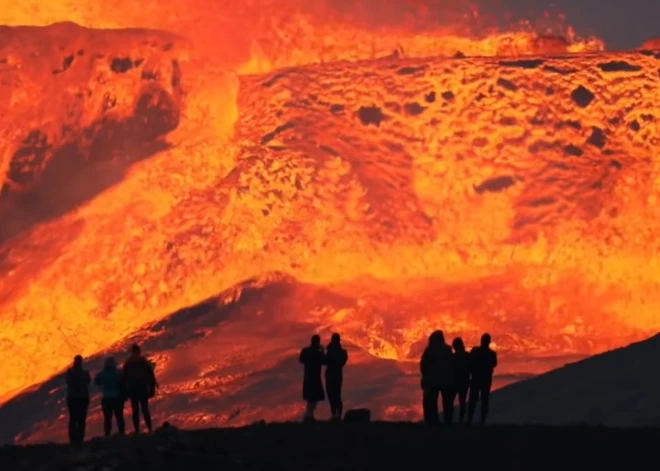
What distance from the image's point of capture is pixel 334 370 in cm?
4472

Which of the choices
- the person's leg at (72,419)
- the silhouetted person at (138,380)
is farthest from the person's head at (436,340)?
the person's leg at (72,419)

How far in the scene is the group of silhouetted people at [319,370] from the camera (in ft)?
146

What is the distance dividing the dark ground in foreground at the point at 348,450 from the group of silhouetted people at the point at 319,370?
2.46m

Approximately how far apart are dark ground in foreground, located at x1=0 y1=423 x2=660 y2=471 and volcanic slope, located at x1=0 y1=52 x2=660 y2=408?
145 feet

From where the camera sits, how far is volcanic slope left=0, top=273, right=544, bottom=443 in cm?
7975

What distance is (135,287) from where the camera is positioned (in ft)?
292

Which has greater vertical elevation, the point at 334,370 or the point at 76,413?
the point at 334,370

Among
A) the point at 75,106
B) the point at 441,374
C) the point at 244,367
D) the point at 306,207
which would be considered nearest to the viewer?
the point at 441,374

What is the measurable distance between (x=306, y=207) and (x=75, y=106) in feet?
43.2

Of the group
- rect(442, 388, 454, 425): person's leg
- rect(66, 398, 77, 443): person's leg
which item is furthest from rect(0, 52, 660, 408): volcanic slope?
rect(66, 398, 77, 443): person's leg

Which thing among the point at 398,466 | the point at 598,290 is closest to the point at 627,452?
the point at 398,466

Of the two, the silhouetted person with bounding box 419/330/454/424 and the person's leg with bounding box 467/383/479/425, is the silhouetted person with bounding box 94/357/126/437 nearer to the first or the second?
the silhouetted person with bounding box 419/330/454/424

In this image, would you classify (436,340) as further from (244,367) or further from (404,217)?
(404,217)

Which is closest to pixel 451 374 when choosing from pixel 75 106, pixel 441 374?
pixel 441 374
